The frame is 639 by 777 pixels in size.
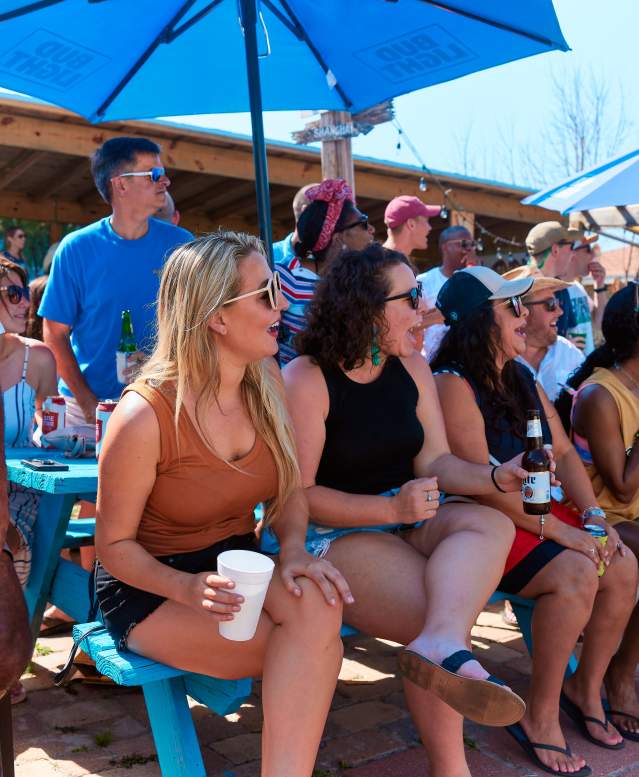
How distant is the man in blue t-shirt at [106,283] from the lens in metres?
3.98

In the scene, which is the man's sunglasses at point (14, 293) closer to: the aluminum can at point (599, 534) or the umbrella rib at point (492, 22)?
the umbrella rib at point (492, 22)

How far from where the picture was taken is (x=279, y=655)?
2.21 metres

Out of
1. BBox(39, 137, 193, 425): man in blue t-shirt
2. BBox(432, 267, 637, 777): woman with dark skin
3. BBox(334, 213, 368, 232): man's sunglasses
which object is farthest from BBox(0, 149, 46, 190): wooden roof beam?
BBox(432, 267, 637, 777): woman with dark skin

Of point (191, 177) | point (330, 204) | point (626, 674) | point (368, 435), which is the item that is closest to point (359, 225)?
point (330, 204)

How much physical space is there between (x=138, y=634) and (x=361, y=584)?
70 centimetres

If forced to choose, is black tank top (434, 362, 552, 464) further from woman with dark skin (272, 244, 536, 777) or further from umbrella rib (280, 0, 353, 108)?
umbrella rib (280, 0, 353, 108)

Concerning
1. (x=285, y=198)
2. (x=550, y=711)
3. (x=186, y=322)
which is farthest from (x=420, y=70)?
(x=285, y=198)

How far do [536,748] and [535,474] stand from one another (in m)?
0.92

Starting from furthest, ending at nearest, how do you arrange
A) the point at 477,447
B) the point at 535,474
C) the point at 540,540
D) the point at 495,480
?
the point at 477,447 → the point at 540,540 → the point at 495,480 → the point at 535,474

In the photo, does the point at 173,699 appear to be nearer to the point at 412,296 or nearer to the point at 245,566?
the point at 245,566

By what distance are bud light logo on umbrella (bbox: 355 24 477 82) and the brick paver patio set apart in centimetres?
278

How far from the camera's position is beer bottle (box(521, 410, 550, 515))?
2.83m

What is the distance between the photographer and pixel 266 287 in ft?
8.21

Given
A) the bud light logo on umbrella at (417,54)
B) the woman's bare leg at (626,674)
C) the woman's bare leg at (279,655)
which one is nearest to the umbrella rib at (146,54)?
the bud light logo on umbrella at (417,54)
